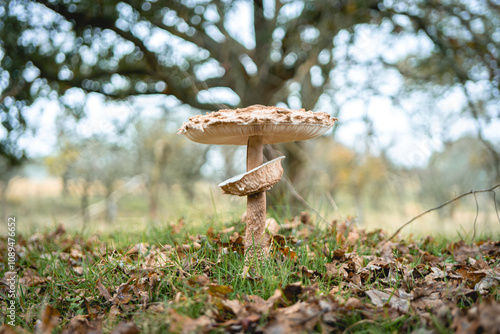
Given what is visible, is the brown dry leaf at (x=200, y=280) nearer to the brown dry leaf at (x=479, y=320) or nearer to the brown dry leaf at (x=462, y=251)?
the brown dry leaf at (x=479, y=320)

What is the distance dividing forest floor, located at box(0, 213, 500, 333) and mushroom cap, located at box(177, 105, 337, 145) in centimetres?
94

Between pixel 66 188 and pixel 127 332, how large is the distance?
43.9 ft

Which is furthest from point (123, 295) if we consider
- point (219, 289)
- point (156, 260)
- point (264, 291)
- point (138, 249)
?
point (264, 291)

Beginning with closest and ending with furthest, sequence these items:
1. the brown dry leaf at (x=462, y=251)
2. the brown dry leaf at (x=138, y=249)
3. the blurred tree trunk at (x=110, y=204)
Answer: the brown dry leaf at (x=462, y=251)
the brown dry leaf at (x=138, y=249)
the blurred tree trunk at (x=110, y=204)

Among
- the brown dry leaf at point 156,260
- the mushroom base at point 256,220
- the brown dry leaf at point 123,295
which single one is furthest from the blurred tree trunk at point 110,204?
the mushroom base at point 256,220

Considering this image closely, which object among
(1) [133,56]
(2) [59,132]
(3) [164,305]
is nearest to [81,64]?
(1) [133,56]

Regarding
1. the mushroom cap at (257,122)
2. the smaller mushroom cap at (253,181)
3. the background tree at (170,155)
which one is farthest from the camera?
the background tree at (170,155)

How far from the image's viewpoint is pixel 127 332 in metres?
1.54

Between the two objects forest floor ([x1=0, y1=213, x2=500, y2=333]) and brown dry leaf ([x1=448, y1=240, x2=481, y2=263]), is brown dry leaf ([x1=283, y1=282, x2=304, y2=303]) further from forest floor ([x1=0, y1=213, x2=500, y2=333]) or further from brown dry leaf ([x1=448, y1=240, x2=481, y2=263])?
brown dry leaf ([x1=448, y1=240, x2=481, y2=263])

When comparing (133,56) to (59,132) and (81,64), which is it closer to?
(81,64)

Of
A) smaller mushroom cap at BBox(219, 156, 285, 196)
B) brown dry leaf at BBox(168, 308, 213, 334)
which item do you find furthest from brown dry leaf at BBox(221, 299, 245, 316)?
smaller mushroom cap at BBox(219, 156, 285, 196)

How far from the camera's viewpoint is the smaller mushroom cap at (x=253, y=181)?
7.10 feet

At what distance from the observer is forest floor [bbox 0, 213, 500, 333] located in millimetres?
1567

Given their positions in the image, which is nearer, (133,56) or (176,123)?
(133,56)
